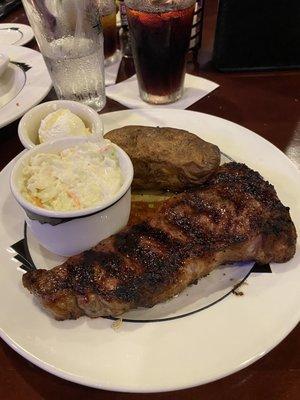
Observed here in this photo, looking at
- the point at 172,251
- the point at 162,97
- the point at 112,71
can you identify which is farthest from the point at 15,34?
the point at 172,251

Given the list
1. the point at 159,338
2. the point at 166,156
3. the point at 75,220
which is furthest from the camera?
the point at 166,156

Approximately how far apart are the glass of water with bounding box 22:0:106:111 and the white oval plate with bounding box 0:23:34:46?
922 millimetres

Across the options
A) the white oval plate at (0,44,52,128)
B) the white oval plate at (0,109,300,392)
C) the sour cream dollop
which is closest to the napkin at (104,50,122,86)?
the white oval plate at (0,44,52,128)

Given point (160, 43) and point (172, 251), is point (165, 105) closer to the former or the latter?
point (160, 43)

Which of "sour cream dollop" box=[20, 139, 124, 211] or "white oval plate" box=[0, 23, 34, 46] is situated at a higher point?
"sour cream dollop" box=[20, 139, 124, 211]

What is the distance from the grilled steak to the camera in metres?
1.33

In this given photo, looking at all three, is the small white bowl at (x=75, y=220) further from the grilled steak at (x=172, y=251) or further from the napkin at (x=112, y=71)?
the napkin at (x=112, y=71)

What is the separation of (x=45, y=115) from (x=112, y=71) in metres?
0.97

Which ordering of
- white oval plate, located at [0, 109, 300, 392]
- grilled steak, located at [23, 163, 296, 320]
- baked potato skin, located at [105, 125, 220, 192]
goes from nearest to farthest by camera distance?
1. white oval plate, located at [0, 109, 300, 392]
2. grilled steak, located at [23, 163, 296, 320]
3. baked potato skin, located at [105, 125, 220, 192]

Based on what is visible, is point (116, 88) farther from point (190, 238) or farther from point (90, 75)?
point (190, 238)

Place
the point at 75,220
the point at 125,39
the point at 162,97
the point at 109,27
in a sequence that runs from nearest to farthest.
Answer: the point at 75,220 → the point at 162,97 → the point at 109,27 → the point at 125,39

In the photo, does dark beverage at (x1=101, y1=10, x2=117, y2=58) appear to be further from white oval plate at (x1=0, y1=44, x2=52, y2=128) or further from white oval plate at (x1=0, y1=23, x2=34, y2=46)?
white oval plate at (x1=0, y1=23, x2=34, y2=46)

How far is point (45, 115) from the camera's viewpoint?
6.56 feet

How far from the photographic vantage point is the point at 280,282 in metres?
1.40
